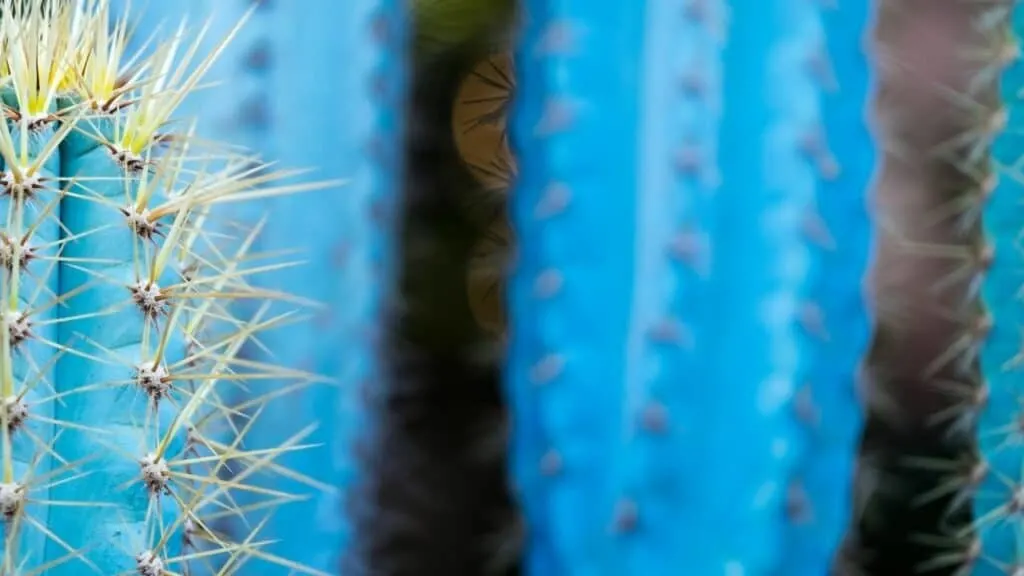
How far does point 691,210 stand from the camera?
811 millimetres

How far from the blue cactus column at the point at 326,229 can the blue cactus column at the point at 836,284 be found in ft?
1.15

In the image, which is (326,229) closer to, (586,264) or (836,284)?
(586,264)

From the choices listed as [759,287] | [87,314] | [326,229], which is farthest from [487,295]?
[87,314]

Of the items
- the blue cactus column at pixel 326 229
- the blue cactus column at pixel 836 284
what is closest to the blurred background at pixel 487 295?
the blue cactus column at pixel 326 229

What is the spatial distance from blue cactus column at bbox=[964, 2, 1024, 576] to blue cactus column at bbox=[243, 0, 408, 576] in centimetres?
51

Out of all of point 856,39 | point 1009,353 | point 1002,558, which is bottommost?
point 1002,558

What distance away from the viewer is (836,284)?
84cm

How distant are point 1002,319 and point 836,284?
172 millimetres

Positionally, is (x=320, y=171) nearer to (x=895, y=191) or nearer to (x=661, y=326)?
(x=661, y=326)

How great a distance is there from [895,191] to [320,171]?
0.63 metres

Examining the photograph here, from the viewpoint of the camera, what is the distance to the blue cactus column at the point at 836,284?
81 centimetres

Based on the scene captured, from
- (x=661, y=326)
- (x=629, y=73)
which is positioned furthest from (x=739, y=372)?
(x=629, y=73)

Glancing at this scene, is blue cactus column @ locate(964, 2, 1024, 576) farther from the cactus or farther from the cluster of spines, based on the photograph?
the cluster of spines

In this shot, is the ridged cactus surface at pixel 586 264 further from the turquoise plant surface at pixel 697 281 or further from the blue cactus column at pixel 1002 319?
the blue cactus column at pixel 1002 319
